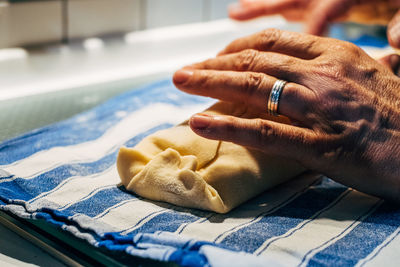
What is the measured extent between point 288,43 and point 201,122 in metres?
0.23

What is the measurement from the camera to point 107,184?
796 millimetres

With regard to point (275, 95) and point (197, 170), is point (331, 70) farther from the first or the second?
point (197, 170)

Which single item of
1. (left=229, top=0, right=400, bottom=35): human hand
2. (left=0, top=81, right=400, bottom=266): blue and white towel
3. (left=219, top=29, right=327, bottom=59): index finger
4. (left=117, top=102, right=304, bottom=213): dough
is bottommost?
(left=0, top=81, right=400, bottom=266): blue and white towel

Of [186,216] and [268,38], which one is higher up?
[268,38]

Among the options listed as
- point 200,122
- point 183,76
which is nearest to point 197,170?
point 200,122

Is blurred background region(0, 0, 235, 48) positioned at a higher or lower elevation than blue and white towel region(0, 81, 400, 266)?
higher

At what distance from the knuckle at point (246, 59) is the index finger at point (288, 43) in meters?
0.04

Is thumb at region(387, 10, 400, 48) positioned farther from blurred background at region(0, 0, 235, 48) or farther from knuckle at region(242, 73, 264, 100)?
blurred background at region(0, 0, 235, 48)

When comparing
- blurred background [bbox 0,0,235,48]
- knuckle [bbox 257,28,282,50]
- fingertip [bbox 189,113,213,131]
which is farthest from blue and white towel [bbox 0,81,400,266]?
blurred background [bbox 0,0,235,48]

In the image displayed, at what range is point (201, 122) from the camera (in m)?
0.75

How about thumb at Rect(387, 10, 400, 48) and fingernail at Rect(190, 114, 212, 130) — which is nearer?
fingernail at Rect(190, 114, 212, 130)

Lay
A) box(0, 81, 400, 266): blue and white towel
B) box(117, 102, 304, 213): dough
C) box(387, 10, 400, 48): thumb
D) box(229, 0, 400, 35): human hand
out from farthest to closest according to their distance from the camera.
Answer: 1. box(229, 0, 400, 35): human hand
2. box(387, 10, 400, 48): thumb
3. box(117, 102, 304, 213): dough
4. box(0, 81, 400, 266): blue and white towel

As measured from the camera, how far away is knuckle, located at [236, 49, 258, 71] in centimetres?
84

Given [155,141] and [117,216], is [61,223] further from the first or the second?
[155,141]
